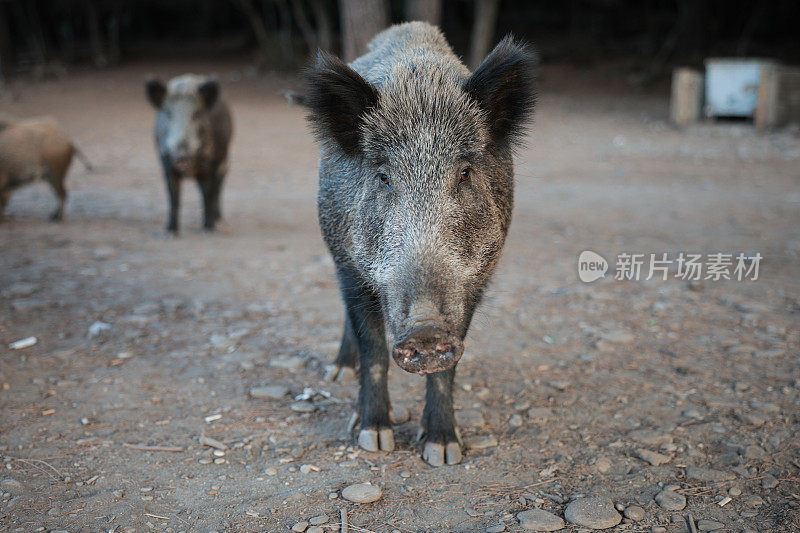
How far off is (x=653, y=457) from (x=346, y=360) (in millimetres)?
1701

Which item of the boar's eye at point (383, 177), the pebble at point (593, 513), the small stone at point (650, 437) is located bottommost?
the small stone at point (650, 437)

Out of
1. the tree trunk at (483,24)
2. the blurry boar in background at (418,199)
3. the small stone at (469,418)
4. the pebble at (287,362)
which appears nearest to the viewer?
the blurry boar in background at (418,199)

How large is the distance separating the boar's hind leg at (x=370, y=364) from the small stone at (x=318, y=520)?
20.4 inches

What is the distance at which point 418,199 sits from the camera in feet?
8.71

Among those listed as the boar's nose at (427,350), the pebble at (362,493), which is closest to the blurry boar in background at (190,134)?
the pebble at (362,493)

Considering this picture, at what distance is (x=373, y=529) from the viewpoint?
253 cm

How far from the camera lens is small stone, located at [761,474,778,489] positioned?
108 inches

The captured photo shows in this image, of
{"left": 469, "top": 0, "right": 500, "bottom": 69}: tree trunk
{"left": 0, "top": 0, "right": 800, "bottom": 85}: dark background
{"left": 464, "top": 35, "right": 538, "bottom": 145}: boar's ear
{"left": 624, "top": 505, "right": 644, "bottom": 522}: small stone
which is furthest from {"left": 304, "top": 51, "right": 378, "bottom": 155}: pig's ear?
{"left": 0, "top": 0, "right": 800, "bottom": 85}: dark background

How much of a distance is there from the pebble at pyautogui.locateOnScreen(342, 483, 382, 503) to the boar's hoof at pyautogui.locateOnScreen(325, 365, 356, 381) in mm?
1113

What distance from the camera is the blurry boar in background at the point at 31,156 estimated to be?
705 cm

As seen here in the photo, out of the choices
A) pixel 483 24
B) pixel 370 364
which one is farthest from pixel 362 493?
pixel 483 24

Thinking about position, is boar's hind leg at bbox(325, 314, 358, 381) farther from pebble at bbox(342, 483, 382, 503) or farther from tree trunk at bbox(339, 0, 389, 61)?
tree trunk at bbox(339, 0, 389, 61)

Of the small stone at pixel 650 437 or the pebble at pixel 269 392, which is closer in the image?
the small stone at pixel 650 437

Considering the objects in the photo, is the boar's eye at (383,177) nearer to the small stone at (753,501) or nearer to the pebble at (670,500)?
the pebble at (670,500)
